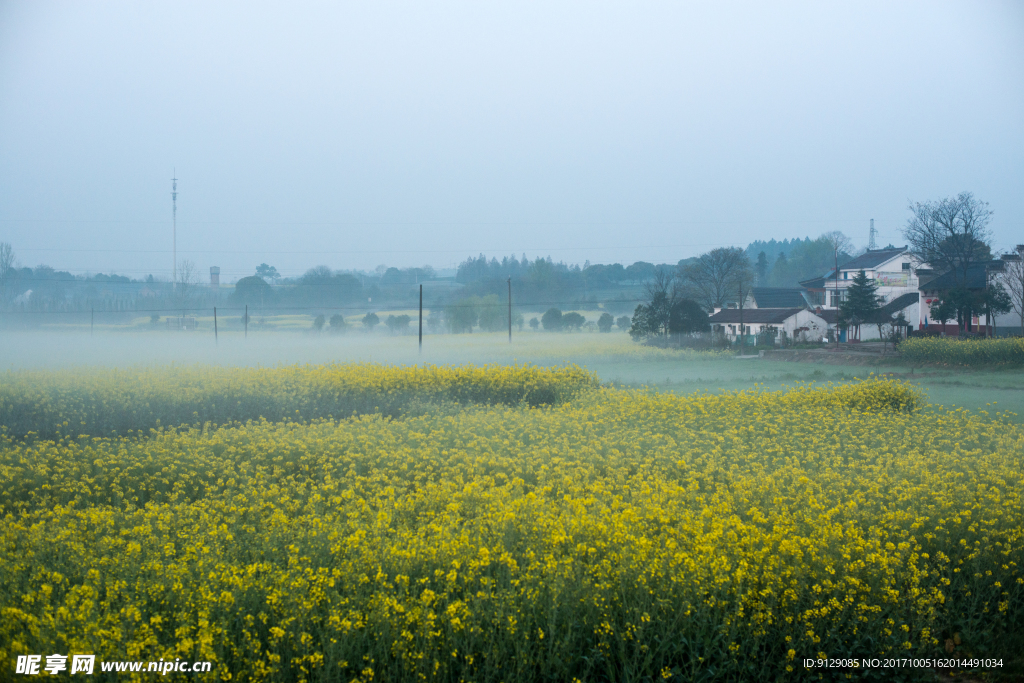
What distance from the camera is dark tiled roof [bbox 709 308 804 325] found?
42.3 m

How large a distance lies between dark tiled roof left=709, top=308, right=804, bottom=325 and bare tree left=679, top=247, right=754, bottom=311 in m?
6.05

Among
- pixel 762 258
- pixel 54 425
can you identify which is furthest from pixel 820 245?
pixel 54 425

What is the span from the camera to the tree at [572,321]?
50094 mm

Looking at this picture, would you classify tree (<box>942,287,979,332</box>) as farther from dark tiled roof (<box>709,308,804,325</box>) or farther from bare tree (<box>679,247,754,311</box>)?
bare tree (<box>679,247,754,311</box>)

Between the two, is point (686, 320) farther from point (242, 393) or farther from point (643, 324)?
point (242, 393)

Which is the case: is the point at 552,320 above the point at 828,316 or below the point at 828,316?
below

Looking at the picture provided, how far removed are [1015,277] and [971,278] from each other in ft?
12.3

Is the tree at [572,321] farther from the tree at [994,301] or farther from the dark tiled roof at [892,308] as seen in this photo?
the tree at [994,301]

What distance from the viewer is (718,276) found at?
52188mm

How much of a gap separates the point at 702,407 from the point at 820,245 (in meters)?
73.6

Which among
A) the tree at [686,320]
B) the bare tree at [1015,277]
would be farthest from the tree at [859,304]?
the tree at [686,320]

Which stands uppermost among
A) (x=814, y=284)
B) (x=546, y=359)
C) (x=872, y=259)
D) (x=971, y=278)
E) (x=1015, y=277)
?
(x=872, y=259)

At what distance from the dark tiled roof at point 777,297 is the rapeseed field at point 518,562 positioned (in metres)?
47.0

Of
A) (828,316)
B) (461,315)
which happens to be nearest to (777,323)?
(828,316)
